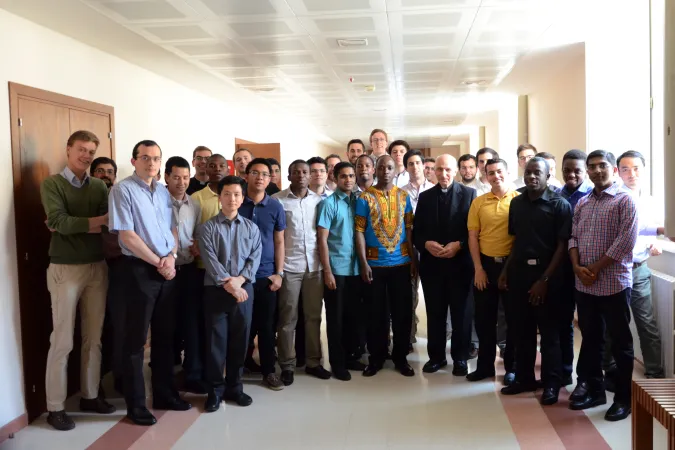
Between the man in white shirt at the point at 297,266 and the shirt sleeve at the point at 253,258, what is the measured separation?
0.46 metres

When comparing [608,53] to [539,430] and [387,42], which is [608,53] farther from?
[539,430]

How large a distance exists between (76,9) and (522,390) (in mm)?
4113

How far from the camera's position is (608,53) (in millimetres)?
5883

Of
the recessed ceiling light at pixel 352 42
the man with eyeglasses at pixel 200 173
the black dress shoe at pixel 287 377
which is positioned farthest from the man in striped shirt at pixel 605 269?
the man with eyeglasses at pixel 200 173

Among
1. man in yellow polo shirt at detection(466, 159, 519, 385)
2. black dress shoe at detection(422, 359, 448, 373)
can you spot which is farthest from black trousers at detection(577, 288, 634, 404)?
black dress shoe at detection(422, 359, 448, 373)

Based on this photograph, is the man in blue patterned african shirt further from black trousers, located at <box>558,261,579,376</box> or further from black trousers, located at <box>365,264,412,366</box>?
black trousers, located at <box>558,261,579,376</box>

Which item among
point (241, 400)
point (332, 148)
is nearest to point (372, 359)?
point (241, 400)

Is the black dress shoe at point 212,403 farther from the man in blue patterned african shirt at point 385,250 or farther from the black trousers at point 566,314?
the black trousers at point 566,314

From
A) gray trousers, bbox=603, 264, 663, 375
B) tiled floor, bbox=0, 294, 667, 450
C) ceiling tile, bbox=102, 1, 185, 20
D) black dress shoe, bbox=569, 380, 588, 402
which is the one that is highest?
ceiling tile, bbox=102, 1, 185, 20

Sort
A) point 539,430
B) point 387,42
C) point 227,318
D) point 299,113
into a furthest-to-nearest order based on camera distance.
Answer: point 299,113 → point 387,42 → point 227,318 → point 539,430

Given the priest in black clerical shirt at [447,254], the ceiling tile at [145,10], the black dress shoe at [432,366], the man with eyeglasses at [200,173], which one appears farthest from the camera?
the man with eyeglasses at [200,173]

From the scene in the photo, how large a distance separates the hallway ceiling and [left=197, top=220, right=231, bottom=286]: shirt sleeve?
5.28 ft

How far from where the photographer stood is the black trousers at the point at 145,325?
11.8 ft

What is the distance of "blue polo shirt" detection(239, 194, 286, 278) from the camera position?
4.16 metres
